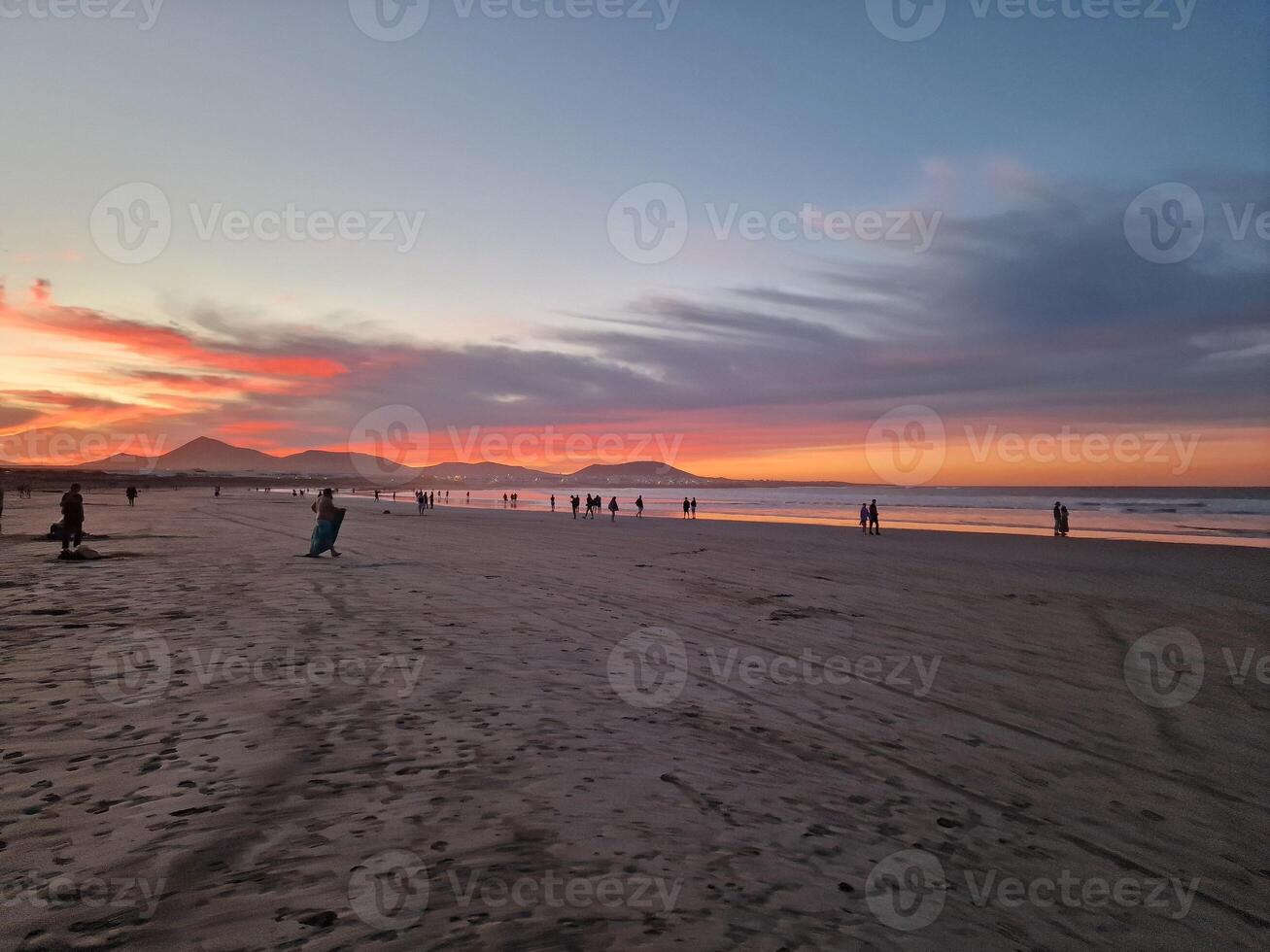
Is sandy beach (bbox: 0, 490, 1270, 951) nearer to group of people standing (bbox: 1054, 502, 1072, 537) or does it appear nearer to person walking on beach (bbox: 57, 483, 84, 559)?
person walking on beach (bbox: 57, 483, 84, 559)

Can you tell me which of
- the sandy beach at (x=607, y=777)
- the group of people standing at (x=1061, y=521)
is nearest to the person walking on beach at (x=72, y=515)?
the sandy beach at (x=607, y=777)

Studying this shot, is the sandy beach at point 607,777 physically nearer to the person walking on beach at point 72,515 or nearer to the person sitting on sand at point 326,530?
the person sitting on sand at point 326,530

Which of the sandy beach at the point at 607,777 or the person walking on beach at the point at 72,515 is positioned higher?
the person walking on beach at the point at 72,515

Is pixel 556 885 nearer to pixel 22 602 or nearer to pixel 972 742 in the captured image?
pixel 972 742

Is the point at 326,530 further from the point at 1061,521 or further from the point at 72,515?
the point at 1061,521

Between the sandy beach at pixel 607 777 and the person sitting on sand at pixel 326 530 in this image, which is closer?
the sandy beach at pixel 607 777

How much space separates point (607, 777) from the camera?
539 cm

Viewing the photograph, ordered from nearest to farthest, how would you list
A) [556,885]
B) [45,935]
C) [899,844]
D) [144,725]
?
1. [45,935]
2. [556,885]
3. [899,844]
4. [144,725]

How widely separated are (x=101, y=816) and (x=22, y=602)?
10.3 metres

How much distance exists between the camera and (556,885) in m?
3.82

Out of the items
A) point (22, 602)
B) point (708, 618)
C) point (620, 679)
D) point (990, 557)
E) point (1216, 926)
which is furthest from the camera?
point (990, 557)

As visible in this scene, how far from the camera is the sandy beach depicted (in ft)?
12.0

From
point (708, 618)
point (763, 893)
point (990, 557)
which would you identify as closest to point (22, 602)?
point (708, 618)

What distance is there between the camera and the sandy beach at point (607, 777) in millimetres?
3648
